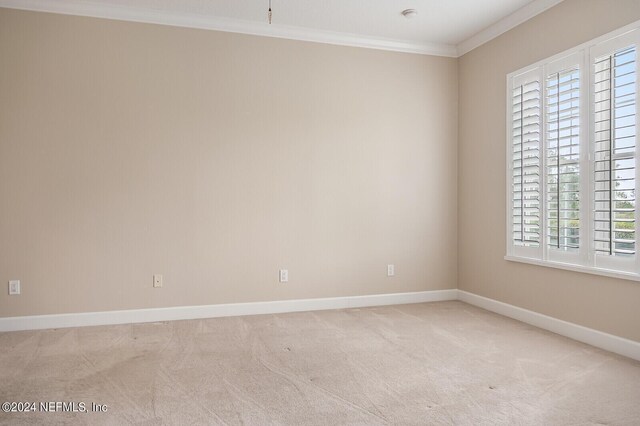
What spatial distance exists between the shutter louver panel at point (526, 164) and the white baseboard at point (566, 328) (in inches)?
25.5

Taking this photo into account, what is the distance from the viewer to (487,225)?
4.61 metres

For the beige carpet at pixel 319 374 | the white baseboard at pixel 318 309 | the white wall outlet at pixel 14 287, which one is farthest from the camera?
the white wall outlet at pixel 14 287

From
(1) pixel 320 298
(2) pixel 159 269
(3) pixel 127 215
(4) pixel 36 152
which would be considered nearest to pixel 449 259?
(1) pixel 320 298

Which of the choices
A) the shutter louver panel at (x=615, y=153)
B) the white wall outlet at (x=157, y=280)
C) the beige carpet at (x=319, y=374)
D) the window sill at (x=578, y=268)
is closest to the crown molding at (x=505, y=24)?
the shutter louver panel at (x=615, y=153)

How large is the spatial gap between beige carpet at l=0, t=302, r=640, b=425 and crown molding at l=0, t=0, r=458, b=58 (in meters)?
2.79

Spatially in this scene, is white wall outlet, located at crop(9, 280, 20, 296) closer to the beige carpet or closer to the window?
the beige carpet

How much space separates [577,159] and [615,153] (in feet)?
1.03

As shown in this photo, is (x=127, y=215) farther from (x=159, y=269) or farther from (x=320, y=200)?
(x=320, y=200)

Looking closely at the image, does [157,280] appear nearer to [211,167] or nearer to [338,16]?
[211,167]

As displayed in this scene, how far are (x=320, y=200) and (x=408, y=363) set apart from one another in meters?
2.05

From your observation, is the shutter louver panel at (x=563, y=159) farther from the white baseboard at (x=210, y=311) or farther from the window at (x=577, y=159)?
the white baseboard at (x=210, y=311)

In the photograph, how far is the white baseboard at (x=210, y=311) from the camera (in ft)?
12.6

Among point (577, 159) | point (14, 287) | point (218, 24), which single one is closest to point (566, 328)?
point (577, 159)

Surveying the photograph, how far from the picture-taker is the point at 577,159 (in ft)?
11.5
